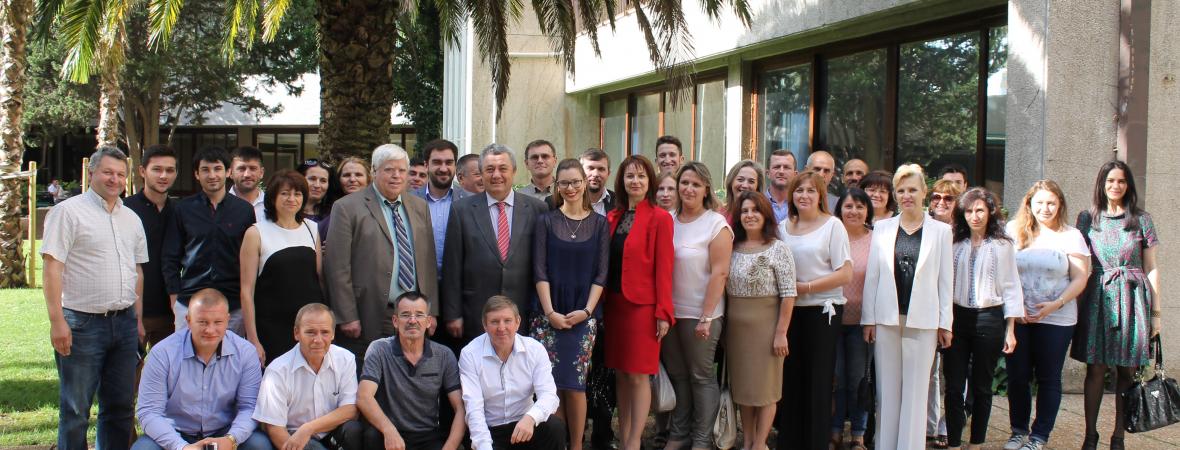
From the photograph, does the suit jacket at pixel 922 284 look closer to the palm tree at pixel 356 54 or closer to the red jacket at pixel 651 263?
the red jacket at pixel 651 263

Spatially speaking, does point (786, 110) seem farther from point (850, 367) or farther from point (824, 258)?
point (824, 258)

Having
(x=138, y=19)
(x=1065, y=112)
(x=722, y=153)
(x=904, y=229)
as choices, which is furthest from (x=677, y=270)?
(x=138, y=19)

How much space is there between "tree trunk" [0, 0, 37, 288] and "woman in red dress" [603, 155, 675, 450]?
1088 centimetres

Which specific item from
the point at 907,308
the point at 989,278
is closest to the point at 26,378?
the point at 907,308

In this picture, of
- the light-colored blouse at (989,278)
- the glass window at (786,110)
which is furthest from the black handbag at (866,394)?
the glass window at (786,110)

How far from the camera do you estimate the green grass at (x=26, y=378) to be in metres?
6.34

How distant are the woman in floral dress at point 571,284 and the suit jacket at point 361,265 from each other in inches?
28.3

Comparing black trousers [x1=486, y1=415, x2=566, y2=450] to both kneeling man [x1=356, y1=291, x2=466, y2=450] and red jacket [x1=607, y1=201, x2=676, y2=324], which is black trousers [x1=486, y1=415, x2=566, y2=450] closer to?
kneeling man [x1=356, y1=291, x2=466, y2=450]

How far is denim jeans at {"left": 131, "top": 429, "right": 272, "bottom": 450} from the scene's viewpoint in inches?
182

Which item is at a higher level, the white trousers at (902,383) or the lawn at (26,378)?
the white trousers at (902,383)

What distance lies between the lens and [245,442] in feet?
15.5

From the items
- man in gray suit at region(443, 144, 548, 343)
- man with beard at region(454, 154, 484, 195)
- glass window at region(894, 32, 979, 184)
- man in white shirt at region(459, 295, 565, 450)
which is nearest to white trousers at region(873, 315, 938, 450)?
man in white shirt at region(459, 295, 565, 450)

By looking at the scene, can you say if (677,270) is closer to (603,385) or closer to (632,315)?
(632,315)

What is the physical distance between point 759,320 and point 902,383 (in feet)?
2.94
